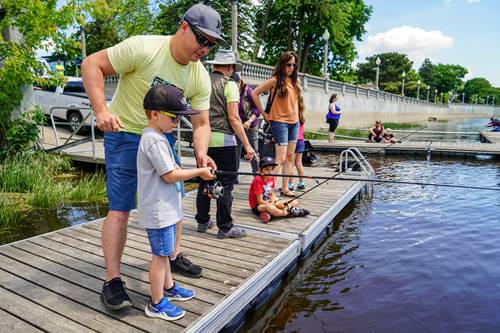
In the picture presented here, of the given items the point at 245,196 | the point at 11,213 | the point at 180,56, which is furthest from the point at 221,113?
the point at 11,213

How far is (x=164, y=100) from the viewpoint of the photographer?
235cm

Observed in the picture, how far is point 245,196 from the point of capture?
20.3ft

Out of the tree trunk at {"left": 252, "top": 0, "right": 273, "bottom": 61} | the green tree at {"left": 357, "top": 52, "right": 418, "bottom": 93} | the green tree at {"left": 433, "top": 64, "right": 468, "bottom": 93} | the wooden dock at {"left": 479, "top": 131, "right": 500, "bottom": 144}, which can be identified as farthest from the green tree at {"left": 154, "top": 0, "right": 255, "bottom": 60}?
the green tree at {"left": 433, "top": 64, "right": 468, "bottom": 93}

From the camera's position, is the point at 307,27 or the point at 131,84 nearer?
the point at 131,84

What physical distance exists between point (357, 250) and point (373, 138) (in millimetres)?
11769

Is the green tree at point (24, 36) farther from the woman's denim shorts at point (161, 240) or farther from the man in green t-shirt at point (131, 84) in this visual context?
the woman's denim shorts at point (161, 240)

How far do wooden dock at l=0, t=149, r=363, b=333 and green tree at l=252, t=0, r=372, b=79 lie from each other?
25478 millimetres

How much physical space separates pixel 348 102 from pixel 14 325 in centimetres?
2872

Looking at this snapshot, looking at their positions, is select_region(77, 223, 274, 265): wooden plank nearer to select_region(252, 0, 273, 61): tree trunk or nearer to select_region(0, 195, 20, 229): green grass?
select_region(0, 195, 20, 229): green grass

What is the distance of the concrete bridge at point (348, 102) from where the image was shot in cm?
1817

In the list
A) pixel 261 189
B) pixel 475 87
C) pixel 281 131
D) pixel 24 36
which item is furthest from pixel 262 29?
pixel 475 87

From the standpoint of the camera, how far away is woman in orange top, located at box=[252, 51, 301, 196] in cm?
509

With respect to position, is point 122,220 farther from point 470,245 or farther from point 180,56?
point 470,245

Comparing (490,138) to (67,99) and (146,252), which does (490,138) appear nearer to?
(67,99)
